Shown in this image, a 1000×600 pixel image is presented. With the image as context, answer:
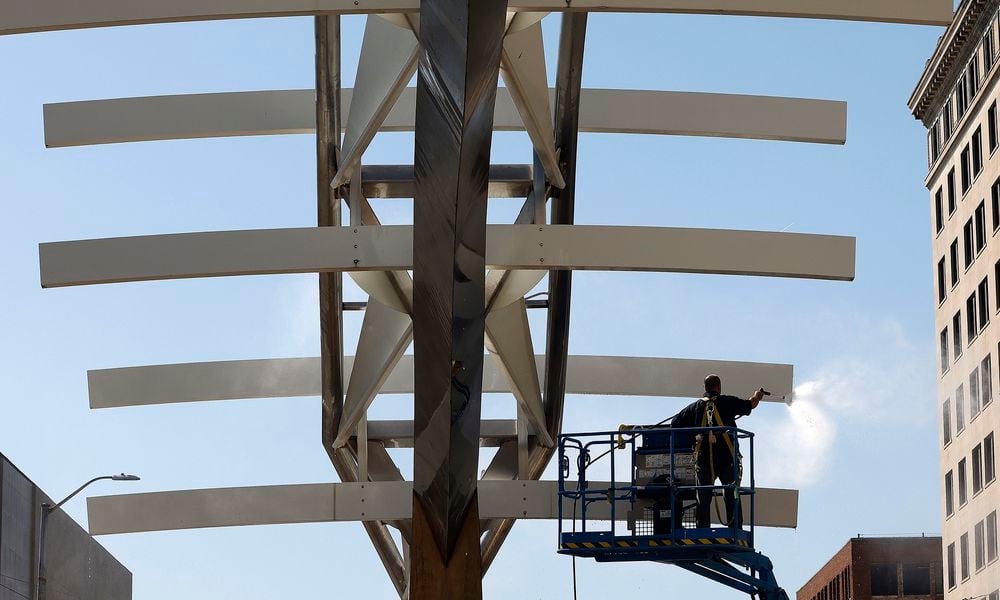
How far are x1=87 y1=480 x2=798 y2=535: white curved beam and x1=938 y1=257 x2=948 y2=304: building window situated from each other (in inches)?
2198

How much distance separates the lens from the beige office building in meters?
61.1

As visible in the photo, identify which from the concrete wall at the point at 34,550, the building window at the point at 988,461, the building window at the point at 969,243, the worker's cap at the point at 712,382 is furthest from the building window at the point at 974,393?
the worker's cap at the point at 712,382

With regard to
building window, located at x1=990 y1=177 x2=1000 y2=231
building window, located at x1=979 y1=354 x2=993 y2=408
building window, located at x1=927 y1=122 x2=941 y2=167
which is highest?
building window, located at x1=927 y1=122 x2=941 y2=167

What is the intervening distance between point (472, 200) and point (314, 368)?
9183 millimetres

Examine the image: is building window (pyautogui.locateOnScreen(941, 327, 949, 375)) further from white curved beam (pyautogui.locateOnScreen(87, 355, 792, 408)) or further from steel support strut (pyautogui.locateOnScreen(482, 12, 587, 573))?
steel support strut (pyautogui.locateOnScreen(482, 12, 587, 573))

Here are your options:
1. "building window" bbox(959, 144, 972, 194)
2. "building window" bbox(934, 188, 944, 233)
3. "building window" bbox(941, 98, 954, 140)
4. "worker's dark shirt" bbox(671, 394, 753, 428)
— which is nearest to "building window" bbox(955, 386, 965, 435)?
"building window" bbox(934, 188, 944, 233)

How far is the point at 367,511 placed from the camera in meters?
16.7

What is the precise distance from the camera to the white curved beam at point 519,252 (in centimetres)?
1343

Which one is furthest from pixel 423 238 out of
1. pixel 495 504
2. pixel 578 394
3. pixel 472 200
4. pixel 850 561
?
pixel 850 561

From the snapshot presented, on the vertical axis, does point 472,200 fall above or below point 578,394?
below

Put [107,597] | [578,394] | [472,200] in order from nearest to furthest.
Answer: [472,200] → [578,394] → [107,597]

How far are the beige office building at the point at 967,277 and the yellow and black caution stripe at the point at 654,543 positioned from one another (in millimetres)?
47521

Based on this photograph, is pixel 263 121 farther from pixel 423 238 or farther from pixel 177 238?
pixel 423 238

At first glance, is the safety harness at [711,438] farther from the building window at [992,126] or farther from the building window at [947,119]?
the building window at [947,119]
